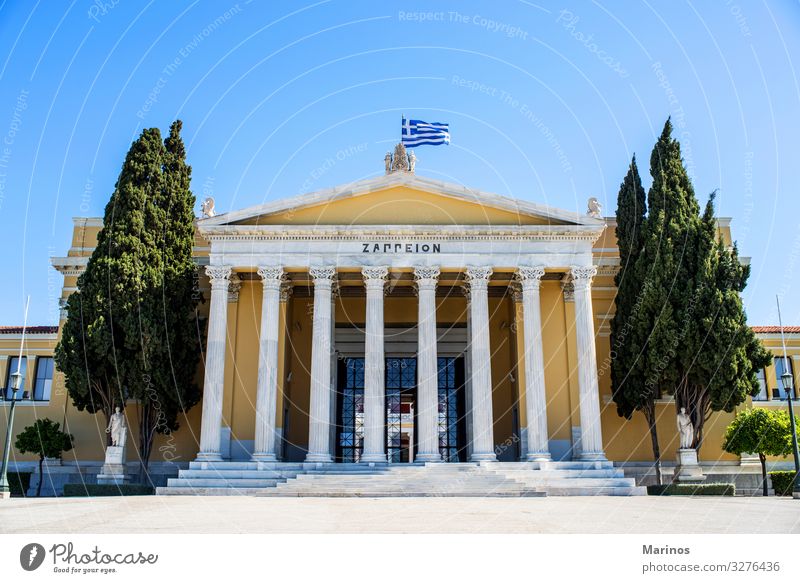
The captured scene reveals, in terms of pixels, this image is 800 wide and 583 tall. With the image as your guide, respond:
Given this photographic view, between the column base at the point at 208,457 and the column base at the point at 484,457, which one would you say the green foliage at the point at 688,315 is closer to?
the column base at the point at 484,457

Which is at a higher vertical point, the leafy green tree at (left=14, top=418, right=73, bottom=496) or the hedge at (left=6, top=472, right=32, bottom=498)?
the leafy green tree at (left=14, top=418, right=73, bottom=496)

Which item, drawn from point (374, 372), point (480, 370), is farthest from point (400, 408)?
point (480, 370)

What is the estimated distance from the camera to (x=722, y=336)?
87.3ft

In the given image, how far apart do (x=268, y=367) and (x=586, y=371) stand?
477 inches

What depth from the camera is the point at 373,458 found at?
25.8m

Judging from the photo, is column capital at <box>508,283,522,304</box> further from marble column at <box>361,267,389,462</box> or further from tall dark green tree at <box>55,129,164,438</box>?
tall dark green tree at <box>55,129,164,438</box>

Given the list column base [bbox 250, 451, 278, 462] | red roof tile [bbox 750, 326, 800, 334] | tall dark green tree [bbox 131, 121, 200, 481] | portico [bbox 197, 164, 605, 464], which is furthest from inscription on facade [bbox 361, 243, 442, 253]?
red roof tile [bbox 750, 326, 800, 334]

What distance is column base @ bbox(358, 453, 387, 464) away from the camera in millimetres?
25703

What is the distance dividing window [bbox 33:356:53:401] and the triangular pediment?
13.1 metres

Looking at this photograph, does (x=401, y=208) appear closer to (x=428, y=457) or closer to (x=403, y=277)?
(x=403, y=277)

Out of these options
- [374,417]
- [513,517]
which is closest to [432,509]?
[513,517]
